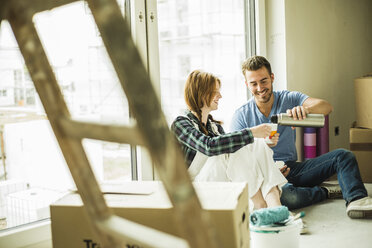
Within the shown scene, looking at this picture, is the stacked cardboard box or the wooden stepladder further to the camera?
the stacked cardboard box

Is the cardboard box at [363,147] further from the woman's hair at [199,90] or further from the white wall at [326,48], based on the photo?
the woman's hair at [199,90]

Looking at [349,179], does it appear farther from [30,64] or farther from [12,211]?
[30,64]

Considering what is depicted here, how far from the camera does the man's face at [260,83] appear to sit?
2541 mm

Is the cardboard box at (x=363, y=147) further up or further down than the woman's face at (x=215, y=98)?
further down

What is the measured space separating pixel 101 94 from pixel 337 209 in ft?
4.87

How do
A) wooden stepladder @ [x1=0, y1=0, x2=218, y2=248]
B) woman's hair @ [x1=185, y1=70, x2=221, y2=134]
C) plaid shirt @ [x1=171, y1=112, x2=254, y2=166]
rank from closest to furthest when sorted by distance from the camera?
wooden stepladder @ [x1=0, y1=0, x2=218, y2=248]
plaid shirt @ [x1=171, y1=112, x2=254, y2=166]
woman's hair @ [x1=185, y1=70, x2=221, y2=134]

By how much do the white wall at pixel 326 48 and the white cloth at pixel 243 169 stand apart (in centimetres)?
108

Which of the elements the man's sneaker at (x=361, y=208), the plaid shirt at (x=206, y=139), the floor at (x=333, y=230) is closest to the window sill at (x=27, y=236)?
A: the floor at (x=333, y=230)

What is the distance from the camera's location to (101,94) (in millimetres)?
2348

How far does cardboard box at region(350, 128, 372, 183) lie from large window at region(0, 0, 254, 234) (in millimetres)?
1232

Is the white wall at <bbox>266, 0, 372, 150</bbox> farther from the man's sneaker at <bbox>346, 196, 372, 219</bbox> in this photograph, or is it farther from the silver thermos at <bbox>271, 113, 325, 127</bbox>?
the man's sneaker at <bbox>346, 196, 372, 219</bbox>

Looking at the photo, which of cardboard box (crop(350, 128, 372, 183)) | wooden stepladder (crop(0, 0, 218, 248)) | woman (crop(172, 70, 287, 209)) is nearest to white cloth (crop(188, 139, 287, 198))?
woman (crop(172, 70, 287, 209))

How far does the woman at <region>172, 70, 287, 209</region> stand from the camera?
209 centimetres

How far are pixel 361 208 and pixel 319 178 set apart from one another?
39 centimetres
